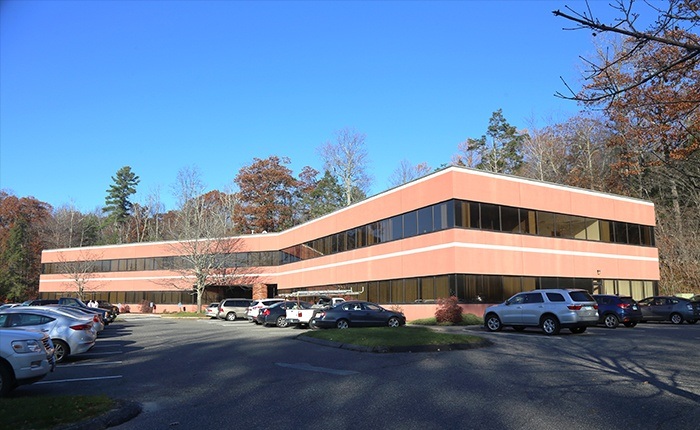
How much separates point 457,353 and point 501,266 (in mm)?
17954

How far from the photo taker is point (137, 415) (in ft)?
26.9

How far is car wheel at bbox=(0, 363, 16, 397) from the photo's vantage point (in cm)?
956

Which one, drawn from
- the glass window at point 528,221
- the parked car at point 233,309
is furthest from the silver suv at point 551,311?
the parked car at point 233,309

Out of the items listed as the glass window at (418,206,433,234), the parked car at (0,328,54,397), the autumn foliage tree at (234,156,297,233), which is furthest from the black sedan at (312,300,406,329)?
the autumn foliage tree at (234,156,297,233)

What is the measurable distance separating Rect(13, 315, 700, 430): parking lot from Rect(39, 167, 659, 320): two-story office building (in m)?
14.3

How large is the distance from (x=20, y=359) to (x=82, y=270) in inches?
2520

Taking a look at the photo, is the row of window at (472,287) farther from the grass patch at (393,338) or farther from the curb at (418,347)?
the curb at (418,347)

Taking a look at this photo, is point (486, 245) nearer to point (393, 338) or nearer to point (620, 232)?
point (620, 232)

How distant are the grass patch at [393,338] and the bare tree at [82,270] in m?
57.7

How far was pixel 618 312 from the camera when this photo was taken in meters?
24.5

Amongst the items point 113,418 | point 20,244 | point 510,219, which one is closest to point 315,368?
point 113,418

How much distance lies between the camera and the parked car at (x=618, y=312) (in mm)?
24438

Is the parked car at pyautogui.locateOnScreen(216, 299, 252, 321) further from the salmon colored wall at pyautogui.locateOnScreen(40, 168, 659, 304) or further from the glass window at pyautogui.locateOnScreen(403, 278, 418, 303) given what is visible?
the glass window at pyautogui.locateOnScreen(403, 278, 418, 303)

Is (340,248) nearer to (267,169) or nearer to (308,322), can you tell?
(308,322)
